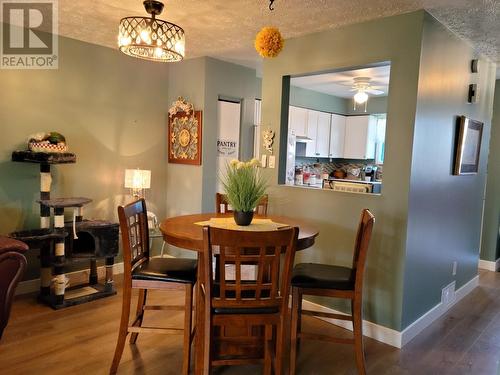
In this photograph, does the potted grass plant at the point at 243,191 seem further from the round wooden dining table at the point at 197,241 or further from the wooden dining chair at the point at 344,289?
the wooden dining chair at the point at 344,289

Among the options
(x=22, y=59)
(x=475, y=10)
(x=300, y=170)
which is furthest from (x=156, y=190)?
(x=475, y=10)

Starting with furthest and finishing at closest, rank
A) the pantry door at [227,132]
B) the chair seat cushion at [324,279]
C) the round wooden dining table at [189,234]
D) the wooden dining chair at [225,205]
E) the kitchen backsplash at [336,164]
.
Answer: the kitchen backsplash at [336,164] < the pantry door at [227,132] < the wooden dining chair at [225,205] < the chair seat cushion at [324,279] < the round wooden dining table at [189,234]

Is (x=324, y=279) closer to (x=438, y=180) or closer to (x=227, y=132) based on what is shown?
(x=438, y=180)

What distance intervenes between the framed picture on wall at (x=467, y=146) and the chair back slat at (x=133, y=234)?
2.66 metres

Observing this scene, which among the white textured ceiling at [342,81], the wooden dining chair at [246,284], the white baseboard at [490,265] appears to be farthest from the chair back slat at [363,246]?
the white baseboard at [490,265]

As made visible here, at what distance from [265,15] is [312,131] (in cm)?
338

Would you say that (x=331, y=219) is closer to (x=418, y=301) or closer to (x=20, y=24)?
(x=418, y=301)

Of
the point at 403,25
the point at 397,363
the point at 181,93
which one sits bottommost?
the point at 397,363

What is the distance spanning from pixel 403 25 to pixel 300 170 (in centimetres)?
368

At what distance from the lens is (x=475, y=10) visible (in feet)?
8.21

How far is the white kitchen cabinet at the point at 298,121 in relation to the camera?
563 cm

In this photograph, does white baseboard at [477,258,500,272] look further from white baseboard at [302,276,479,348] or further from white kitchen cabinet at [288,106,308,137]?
white kitchen cabinet at [288,106,308,137]

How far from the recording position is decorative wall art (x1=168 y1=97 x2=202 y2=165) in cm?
414

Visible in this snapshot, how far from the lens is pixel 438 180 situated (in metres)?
3.03
